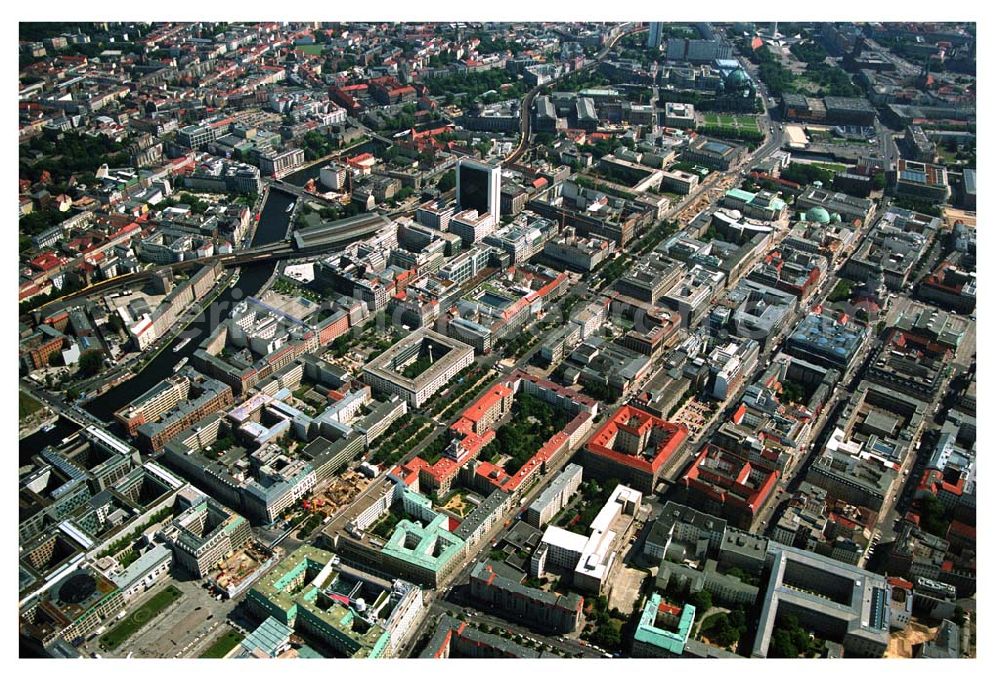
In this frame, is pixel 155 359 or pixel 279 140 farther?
pixel 279 140

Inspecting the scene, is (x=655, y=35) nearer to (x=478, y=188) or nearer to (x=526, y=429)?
(x=478, y=188)

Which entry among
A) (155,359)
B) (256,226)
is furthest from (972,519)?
(256,226)

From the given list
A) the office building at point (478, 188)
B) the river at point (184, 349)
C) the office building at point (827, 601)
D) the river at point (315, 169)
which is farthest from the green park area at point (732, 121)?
the office building at point (827, 601)

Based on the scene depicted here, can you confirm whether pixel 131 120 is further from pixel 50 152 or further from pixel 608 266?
pixel 608 266

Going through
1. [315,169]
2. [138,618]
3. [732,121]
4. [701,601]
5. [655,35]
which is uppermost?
[655,35]

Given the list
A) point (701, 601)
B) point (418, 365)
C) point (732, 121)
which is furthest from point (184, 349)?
point (732, 121)

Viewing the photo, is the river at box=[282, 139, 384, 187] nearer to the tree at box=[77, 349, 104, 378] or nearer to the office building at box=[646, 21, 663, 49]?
the tree at box=[77, 349, 104, 378]
